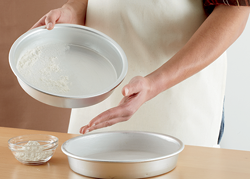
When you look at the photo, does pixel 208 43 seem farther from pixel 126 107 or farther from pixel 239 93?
pixel 239 93

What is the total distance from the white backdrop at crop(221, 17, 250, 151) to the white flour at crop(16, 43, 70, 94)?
4.39ft

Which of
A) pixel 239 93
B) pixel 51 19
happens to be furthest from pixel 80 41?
pixel 239 93

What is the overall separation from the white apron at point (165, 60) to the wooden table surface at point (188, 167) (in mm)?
239

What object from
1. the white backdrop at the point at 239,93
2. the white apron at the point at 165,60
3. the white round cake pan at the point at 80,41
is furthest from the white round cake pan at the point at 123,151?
the white backdrop at the point at 239,93

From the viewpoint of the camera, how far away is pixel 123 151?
0.66 metres

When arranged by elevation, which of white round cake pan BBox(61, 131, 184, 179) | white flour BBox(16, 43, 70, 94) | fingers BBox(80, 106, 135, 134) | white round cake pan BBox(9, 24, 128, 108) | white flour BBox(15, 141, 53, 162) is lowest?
white flour BBox(15, 141, 53, 162)

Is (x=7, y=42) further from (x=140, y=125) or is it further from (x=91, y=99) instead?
(x=91, y=99)

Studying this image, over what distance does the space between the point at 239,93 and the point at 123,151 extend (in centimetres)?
140

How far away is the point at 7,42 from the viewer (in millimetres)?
1738

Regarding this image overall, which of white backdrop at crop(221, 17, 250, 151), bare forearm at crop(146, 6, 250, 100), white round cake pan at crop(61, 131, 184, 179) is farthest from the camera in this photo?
white backdrop at crop(221, 17, 250, 151)

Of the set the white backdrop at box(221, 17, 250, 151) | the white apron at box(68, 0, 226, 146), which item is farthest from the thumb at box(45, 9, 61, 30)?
the white backdrop at box(221, 17, 250, 151)

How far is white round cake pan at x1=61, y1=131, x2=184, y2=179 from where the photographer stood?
0.51 metres

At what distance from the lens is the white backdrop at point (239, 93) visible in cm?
180

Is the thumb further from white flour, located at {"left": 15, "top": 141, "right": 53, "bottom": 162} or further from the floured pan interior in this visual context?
white flour, located at {"left": 15, "top": 141, "right": 53, "bottom": 162}
